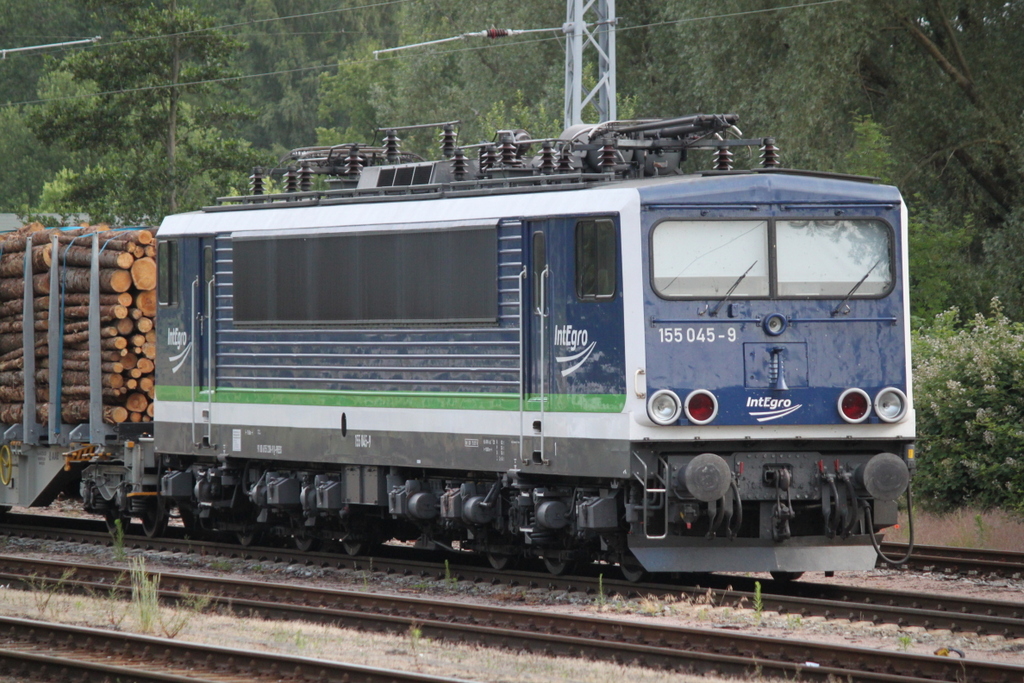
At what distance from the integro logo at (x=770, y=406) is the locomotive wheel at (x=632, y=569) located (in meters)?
1.76

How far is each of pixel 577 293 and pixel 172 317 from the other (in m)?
5.80

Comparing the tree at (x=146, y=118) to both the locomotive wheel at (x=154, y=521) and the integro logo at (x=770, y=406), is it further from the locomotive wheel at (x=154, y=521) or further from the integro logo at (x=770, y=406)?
the integro logo at (x=770, y=406)

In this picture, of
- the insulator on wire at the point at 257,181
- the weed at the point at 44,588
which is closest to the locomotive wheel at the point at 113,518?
the weed at the point at 44,588

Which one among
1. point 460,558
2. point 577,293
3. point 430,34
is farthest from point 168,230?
point 430,34

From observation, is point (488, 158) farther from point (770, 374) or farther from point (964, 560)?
point (964, 560)

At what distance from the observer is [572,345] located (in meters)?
12.1

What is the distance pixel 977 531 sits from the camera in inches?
609

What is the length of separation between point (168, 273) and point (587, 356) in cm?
611

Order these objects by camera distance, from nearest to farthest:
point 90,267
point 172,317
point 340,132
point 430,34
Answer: point 172,317 → point 90,267 → point 430,34 → point 340,132

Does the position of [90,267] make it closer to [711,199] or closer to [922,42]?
[711,199]

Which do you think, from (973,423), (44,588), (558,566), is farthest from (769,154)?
(44,588)

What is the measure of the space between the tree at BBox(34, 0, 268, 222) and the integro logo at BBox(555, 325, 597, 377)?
1994 cm

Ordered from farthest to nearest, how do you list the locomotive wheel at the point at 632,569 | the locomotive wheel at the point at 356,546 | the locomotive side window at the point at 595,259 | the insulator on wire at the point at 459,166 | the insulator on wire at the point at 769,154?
the locomotive wheel at the point at 356,546
the insulator on wire at the point at 459,166
the insulator on wire at the point at 769,154
the locomotive wheel at the point at 632,569
the locomotive side window at the point at 595,259

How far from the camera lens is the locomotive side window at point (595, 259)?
38.9ft
